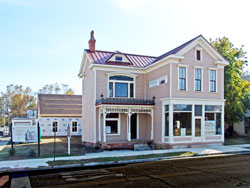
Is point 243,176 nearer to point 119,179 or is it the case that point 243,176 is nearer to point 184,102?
point 119,179

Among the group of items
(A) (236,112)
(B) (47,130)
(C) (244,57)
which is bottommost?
Answer: (B) (47,130)

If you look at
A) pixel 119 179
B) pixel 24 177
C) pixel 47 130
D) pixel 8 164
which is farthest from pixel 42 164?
pixel 47 130

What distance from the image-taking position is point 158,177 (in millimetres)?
9609

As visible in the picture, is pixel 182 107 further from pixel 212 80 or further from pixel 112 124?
pixel 112 124

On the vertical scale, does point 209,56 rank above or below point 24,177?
above

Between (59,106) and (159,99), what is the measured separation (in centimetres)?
1801

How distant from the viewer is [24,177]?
10.4 metres

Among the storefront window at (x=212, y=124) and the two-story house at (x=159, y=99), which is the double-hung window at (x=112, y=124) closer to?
the two-story house at (x=159, y=99)

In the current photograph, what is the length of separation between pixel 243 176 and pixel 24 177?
8.32 meters

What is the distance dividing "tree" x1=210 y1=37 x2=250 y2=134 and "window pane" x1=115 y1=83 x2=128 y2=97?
10.7 meters

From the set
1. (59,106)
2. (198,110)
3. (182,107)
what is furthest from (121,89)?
(59,106)

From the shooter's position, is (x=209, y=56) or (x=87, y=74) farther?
(x=87, y=74)

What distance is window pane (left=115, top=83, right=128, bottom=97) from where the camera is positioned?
21.9 meters

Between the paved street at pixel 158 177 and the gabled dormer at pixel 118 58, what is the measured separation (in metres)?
12.1
